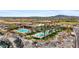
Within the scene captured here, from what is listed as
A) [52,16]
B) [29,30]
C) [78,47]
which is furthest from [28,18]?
[78,47]

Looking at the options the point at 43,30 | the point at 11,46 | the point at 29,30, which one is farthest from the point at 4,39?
the point at 43,30

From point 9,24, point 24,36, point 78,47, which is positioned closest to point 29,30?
point 24,36

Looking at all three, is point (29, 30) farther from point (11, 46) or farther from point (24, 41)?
point (11, 46)

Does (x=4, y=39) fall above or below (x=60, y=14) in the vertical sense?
below

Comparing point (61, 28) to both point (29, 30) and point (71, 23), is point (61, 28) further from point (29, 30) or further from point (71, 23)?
point (29, 30)

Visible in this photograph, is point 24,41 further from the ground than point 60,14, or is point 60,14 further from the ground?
point 60,14

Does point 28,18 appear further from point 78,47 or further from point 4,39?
point 78,47
